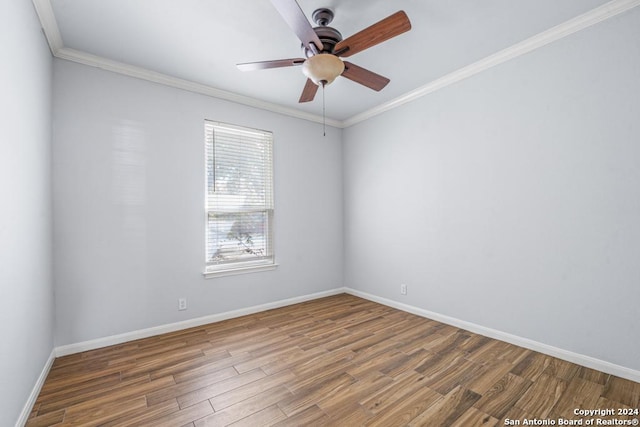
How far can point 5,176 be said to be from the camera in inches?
59.9

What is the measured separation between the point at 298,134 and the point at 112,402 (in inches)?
137

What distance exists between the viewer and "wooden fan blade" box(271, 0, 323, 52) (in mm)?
1571

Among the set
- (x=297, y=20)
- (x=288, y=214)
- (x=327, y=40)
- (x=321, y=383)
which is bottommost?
(x=321, y=383)

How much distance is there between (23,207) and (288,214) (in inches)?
104

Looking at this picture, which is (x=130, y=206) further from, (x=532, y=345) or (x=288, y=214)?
(x=532, y=345)

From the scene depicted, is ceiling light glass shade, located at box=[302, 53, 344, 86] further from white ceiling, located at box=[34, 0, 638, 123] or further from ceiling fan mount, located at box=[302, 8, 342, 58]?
white ceiling, located at box=[34, 0, 638, 123]

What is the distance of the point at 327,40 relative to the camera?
2.17 m

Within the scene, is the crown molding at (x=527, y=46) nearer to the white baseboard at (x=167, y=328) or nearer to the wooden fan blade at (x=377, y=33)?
the wooden fan blade at (x=377, y=33)

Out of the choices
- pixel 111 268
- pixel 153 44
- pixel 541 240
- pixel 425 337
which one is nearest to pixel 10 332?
pixel 111 268

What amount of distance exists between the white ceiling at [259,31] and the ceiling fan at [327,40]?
0.20 m

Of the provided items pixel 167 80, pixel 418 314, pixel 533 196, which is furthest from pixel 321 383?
pixel 167 80

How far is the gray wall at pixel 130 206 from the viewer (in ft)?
8.59

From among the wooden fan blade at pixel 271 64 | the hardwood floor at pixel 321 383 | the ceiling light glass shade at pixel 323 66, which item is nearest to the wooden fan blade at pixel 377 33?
the ceiling light glass shade at pixel 323 66

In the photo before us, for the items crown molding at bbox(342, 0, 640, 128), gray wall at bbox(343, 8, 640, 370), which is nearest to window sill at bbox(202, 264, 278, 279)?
gray wall at bbox(343, 8, 640, 370)
